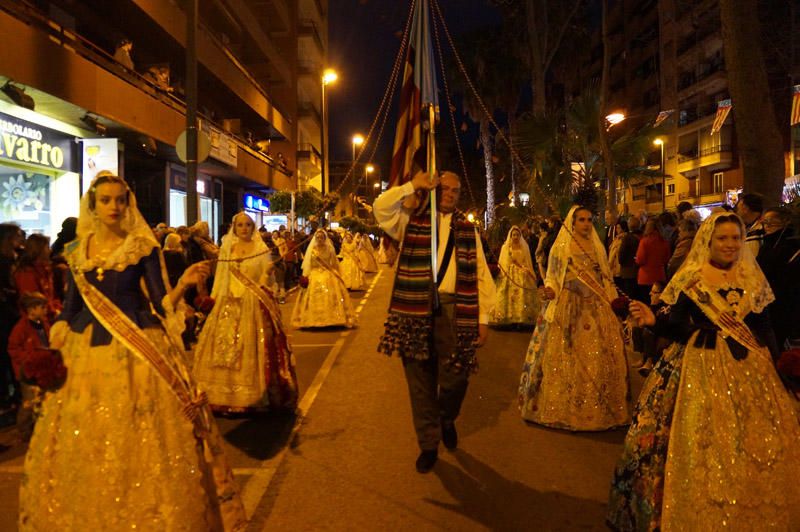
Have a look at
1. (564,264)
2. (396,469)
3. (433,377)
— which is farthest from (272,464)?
(564,264)

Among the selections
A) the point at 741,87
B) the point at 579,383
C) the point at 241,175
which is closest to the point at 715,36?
the point at 241,175

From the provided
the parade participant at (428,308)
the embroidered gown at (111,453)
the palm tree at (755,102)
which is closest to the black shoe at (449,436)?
the parade participant at (428,308)

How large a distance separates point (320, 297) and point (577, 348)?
6.96 meters

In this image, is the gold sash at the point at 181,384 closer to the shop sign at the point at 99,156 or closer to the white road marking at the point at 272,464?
the white road marking at the point at 272,464

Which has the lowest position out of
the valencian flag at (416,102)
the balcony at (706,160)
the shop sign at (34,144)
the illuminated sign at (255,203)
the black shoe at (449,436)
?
the black shoe at (449,436)

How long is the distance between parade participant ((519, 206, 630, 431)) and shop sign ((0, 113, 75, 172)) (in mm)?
10020

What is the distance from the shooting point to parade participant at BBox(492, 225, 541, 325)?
1193cm

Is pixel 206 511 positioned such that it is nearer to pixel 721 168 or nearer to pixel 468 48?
pixel 468 48

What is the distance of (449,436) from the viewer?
5316 millimetres

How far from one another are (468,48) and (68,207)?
1031 inches

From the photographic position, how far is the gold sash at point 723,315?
3.49 meters

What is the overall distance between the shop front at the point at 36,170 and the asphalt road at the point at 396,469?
26.2ft

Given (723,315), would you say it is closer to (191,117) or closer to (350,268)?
(191,117)

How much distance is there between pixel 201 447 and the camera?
338 cm
